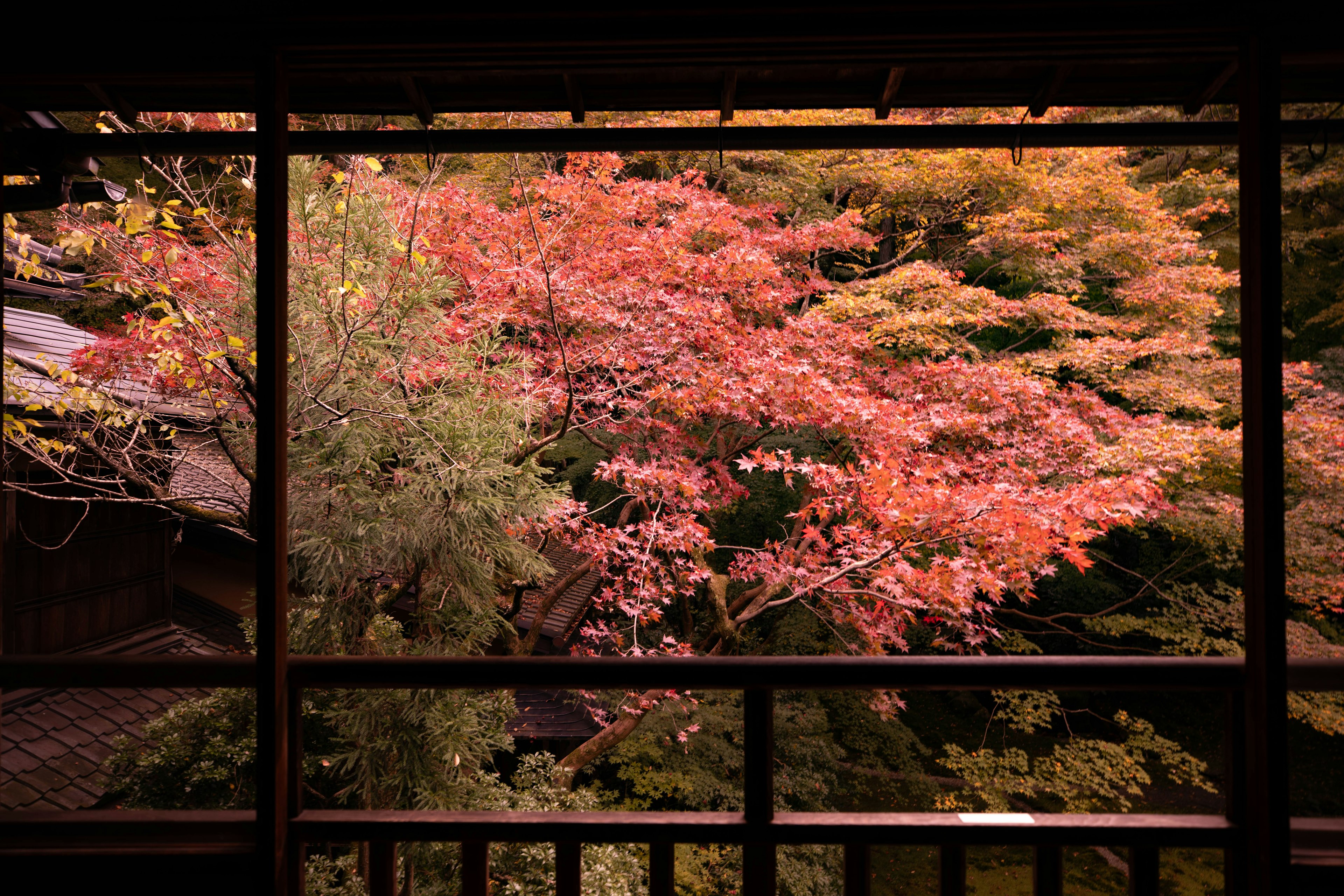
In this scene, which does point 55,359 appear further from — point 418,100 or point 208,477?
point 418,100

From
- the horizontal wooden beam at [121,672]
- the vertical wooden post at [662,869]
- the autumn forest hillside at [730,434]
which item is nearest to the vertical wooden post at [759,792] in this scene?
the vertical wooden post at [662,869]

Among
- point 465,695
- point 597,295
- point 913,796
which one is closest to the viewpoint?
point 465,695

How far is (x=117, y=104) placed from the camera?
64.8 inches

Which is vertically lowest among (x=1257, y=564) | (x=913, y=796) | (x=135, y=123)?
(x=913, y=796)

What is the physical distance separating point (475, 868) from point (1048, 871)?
1147 mm

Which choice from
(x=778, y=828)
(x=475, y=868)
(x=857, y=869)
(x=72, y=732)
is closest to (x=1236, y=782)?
(x=857, y=869)

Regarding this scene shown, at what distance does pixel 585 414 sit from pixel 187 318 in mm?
2484

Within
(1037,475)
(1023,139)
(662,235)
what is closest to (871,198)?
(662,235)

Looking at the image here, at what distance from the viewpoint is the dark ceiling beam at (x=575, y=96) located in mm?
1571

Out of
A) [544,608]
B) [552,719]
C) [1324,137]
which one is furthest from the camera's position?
[544,608]

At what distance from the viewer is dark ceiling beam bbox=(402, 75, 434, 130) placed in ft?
5.22

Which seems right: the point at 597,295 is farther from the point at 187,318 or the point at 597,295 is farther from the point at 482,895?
the point at 482,895

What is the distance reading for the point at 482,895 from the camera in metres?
1.34

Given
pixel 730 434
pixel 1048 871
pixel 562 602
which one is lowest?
pixel 562 602
